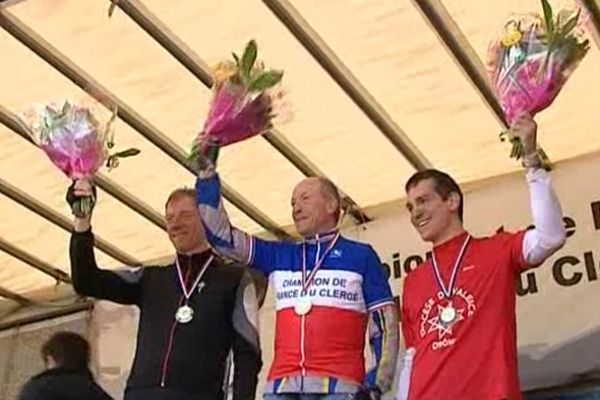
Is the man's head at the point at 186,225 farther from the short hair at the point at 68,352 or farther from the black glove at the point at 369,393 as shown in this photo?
the black glove at the point at 369,393

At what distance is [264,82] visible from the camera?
11.0ft

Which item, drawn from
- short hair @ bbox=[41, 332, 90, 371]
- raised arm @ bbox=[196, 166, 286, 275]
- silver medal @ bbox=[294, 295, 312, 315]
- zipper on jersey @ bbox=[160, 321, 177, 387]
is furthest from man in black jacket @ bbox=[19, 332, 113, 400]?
silver medal @ bbox=[294, 295, 312, 315]

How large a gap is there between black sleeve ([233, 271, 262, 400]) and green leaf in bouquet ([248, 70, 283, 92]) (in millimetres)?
611

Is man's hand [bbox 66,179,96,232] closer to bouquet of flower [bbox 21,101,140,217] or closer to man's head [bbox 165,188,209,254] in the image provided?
bouquet of flower [bbox 21,101,140,217]

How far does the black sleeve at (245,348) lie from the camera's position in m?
3.35

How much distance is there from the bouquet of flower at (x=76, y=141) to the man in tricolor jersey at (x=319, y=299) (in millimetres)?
398

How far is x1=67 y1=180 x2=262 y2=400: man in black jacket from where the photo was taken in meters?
3.32

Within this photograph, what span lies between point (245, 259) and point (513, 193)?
1.80m

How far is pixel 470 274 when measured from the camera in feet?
10.4

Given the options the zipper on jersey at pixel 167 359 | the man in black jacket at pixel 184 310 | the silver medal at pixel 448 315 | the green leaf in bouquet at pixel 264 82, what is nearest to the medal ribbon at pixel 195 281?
the man in black jacket at pixel 184 310

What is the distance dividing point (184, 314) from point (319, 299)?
1.42 feet

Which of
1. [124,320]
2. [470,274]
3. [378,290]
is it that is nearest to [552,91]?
[470,274]

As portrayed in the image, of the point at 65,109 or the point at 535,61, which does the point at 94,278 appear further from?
the point at 535,61

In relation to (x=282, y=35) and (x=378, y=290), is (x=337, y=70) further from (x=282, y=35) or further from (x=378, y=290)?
(x=378, y=290)
